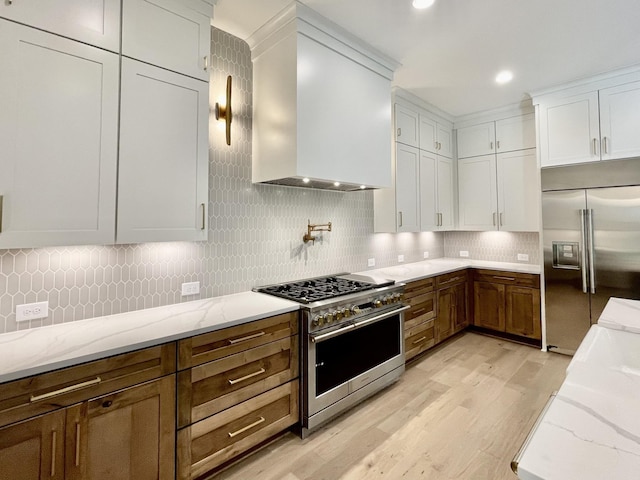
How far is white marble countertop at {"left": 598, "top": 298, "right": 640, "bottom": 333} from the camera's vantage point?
153 centimetres

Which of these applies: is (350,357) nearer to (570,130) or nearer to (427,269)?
(427,269)

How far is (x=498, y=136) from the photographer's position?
4293 millimetres

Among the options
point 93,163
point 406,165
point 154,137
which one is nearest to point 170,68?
point 154,137

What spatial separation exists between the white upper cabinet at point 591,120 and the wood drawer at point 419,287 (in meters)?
1.92

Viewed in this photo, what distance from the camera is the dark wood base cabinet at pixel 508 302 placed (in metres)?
3.82

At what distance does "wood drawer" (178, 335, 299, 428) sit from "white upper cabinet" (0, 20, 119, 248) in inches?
35.0

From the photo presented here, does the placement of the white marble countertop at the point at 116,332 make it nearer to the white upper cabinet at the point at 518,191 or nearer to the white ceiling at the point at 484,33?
the white ceiling at the point at 484,33

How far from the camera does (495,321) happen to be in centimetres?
412

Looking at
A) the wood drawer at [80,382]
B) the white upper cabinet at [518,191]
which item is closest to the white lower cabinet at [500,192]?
the white upper cabinet at [518,191]

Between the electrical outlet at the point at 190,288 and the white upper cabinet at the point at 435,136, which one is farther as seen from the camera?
the white upper cabinet at the point at 435,136

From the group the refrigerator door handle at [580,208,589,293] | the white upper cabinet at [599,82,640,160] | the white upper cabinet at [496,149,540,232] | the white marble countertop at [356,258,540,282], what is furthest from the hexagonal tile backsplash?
the white upper cabinet at [599,82,640,160]

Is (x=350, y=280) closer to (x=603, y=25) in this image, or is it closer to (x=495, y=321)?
(x=495, y=321)

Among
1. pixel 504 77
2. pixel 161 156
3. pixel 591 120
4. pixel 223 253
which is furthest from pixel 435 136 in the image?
pixel 161 156

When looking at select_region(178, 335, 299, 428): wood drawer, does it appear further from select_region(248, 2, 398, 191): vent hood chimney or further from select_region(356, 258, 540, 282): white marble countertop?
select_region(356, 258, 540, 282): white marble countertop
